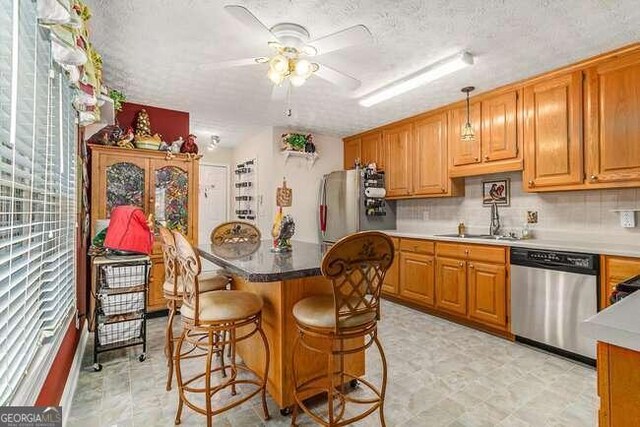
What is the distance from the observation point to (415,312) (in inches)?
149

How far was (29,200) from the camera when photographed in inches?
47.9

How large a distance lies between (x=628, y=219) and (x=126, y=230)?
4193mm

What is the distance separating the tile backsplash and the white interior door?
3852 millimetres

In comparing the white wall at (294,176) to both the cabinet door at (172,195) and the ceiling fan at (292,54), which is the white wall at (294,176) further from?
the ceiling fan at (292,54)

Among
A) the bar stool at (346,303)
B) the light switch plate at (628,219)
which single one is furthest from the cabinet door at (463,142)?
the bar stool at (346,303)

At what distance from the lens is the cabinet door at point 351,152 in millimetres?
5090

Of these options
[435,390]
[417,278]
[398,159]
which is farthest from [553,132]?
[435,390]

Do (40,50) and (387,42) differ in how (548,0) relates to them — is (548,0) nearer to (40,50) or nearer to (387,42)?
(387,42)

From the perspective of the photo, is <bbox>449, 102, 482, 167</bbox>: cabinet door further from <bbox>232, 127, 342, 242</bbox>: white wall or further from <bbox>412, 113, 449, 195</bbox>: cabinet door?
<bbox>232, 127, 342, 242</bbox>: white wall

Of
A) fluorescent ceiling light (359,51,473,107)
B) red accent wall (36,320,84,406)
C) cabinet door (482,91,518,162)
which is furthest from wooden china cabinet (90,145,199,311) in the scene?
cabinet door (482,91,518,162)

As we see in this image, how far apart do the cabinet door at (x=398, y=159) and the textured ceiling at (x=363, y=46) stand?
0.82m

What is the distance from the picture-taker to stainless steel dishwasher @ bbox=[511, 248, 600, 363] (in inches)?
95.5

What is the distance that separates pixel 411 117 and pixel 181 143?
2.93 m

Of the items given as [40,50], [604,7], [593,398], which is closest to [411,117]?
[604,7]
